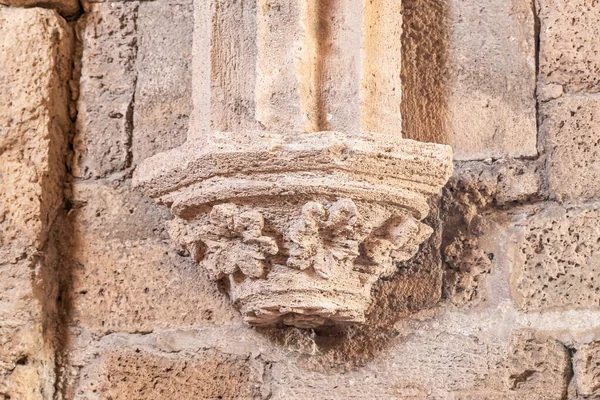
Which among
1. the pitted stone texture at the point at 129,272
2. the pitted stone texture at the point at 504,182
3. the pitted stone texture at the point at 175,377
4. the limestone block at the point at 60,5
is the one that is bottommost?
the pitted stone texture at the point at 175,377

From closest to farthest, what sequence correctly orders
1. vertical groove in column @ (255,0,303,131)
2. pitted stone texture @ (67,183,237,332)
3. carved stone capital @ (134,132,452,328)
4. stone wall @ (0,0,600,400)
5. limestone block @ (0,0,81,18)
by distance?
1. carved stone capital @ (134,132,452,328)
2. vertical groove in column @ (255,0,303,131)
3. stone wall @ (0,0,600,400)
4. pitted stone texture @ (67,183,237,332)
5. limestone block @ (0,0,81,18)

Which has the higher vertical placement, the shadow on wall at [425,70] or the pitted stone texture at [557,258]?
the shadow on wall at [425,70]

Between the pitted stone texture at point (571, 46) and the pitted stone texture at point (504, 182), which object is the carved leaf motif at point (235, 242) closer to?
the pitted stone texture at point (504, 182)

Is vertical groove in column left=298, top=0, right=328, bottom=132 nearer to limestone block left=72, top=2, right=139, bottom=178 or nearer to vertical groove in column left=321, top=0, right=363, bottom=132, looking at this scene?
vertical groove in column left=321, top=0, right=363, bottom=132

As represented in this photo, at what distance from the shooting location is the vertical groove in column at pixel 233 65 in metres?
1.99

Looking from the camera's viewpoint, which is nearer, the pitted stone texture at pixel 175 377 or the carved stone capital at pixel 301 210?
the carved stone capital at pixel 301 210

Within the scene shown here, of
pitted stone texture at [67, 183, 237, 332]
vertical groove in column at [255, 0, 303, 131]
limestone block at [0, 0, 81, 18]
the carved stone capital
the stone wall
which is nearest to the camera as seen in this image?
the carved stone capital

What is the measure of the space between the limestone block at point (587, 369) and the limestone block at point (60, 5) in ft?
4.72

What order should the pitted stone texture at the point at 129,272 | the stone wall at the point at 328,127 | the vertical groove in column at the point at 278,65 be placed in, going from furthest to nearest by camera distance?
1. the pitted stone texture at the point at 129,272
2. the stone wall at the point at 328,127
3. the vertical groove in column at the point at 278,65

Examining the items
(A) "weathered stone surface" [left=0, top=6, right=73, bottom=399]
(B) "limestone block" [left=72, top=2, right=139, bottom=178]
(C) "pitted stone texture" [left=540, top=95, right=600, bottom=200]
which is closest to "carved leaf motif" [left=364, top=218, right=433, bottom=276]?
(C) "pitted stone texture" [left=540, top=95, right=600, bottom=200]

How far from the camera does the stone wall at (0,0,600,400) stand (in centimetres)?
205

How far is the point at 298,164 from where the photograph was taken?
1830 mm

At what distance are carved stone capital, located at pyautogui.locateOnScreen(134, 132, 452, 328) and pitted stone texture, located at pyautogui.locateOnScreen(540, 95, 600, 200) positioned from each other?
35cm

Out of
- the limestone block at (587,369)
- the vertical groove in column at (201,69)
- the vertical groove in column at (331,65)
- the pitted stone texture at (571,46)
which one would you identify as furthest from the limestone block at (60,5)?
the limestone block at (587,369)
